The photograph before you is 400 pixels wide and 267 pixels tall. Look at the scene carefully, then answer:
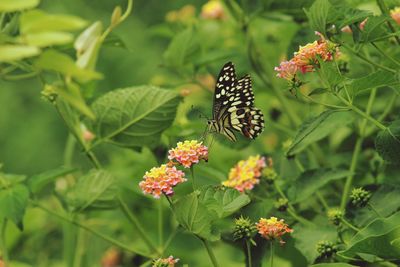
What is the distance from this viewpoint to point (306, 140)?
3.42ft

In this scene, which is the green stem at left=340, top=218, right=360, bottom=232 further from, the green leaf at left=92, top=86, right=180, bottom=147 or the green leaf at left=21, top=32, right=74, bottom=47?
the green leaf at left=21, top=32, right=74, bottom=47

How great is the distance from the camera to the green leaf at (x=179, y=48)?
141 cm

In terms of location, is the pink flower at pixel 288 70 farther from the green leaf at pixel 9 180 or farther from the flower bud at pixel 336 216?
the green leaf at pixel 9 180

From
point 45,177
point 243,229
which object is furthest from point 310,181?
point 45,177

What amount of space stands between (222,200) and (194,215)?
55 millimetres

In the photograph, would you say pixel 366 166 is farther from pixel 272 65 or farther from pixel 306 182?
pixel 272 65

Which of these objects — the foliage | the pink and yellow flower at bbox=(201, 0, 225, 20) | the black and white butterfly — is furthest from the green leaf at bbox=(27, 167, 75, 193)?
the pink and yellow flower at bbox=(201, 0, 225, 20)

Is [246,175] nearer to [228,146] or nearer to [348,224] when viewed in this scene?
[348,224]

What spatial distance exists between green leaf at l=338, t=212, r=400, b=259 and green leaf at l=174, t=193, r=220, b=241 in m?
0.15

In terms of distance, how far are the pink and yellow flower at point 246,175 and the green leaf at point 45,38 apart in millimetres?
450

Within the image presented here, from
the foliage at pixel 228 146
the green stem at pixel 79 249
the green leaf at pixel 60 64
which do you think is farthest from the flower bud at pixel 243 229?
the green stem at pixel 79 249

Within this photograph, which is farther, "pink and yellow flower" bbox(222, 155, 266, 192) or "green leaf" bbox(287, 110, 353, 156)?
"pink and yellow flower" bbox(222, 155, 266, 192)

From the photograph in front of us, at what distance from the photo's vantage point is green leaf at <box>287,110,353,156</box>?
0.91m

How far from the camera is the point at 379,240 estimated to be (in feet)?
2.65
